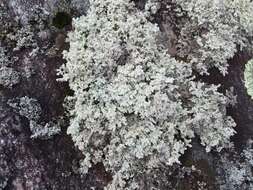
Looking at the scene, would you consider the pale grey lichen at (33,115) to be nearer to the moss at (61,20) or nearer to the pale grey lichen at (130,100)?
the pale grey lichen at (130,100)

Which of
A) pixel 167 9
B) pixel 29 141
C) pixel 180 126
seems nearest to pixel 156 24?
pixel 167 9

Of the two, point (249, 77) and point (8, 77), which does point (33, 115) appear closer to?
point (8, 77)

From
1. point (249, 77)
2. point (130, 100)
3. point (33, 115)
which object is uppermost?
point (249, 77)

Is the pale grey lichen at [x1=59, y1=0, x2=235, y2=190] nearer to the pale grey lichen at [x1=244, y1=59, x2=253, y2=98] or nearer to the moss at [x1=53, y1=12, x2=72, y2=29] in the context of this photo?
the moss at [x1=53, y1=12, x2=72, y2=29]

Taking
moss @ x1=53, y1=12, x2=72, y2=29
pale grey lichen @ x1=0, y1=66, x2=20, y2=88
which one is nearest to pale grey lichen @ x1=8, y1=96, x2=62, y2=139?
pale grey lichen @ x1=0, y1=66, x2=20, y2=88

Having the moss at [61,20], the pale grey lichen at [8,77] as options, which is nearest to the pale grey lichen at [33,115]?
the pale grey lichen at [8,77]

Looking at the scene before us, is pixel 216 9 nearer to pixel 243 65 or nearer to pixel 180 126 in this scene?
pixel 243 65

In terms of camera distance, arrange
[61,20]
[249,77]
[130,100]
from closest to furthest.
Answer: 1. [130,100]
2. [61,20]
3. [249,77]

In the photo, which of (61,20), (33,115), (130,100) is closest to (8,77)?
(33,115)
